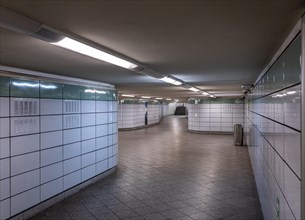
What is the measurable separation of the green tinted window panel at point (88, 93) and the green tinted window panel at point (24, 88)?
58.6 inches

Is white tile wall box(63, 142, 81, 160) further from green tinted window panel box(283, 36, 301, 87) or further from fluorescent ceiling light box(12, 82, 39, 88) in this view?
green tinted window panel box(283, 36, 301, 87)

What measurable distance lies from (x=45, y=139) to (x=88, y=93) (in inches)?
70.4

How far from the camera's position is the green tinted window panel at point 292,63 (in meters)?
1.86

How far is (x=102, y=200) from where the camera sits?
213 inches

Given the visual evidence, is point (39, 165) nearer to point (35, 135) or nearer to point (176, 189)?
point (35, 135)

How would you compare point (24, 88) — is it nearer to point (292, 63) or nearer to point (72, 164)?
point (72, 164)

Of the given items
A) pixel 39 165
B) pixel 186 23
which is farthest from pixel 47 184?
pixel 186 23

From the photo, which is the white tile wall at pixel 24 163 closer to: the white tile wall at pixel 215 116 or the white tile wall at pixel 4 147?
the white tile wall at pixel 4 147

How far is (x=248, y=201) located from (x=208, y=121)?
1327cm

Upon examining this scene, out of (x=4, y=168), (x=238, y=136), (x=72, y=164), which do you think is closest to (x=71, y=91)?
(x=72, y=164)

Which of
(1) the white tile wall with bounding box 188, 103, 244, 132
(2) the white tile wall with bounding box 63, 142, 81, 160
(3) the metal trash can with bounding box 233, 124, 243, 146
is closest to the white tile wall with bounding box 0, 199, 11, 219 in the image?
(2) the white tile wall with bounding box 63, 142, 81, 160

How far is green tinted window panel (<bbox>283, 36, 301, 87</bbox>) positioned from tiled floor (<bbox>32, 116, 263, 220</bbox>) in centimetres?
305

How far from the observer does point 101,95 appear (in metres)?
7.04

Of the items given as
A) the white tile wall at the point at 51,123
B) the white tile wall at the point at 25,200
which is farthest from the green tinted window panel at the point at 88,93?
the white tile wall at the point at 25,200
